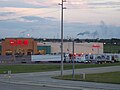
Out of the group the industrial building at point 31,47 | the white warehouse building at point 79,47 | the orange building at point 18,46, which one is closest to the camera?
the orange building at point 18,46

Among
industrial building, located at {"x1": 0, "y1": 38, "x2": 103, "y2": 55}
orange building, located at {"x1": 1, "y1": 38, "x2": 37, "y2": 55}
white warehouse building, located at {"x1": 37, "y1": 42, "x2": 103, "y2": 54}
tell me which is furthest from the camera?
white warehouse building, located at {"x1": 37, "y1": 42, "x2": 103, "y2": 54}

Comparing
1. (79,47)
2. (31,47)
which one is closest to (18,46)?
(31,47)

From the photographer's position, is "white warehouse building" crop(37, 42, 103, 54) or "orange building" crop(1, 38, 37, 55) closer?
"orange building" crop(1, 38, 37, 55)

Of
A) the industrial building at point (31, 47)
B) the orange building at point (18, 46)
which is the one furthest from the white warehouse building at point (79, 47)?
A: the orange building at point (18, 46)

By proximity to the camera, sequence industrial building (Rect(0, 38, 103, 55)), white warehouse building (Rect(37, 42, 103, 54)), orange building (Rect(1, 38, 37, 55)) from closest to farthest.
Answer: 1. orange building (Rect(1, 38, 37, 55))
2. industrial building (Rect(0, 38, 103, 55))
3. white warehouse building (Rect(37, 42, 103, 54))

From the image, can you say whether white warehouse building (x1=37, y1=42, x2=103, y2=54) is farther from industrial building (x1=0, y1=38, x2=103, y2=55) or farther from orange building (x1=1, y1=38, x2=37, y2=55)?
orange building (x1=1, y1=38, x2=37, y2=55)

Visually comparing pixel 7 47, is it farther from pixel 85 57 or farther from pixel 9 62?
pixel 85 57

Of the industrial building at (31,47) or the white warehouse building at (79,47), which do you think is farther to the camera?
the white warehouse building at (79,47)

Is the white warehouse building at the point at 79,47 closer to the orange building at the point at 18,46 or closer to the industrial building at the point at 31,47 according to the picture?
the industrial building at the point at 31,47

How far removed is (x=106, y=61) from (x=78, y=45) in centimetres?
3421

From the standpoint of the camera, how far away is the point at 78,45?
148000 mm

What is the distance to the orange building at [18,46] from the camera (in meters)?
134

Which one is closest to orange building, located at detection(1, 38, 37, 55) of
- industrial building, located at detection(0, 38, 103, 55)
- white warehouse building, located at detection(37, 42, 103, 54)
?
industrial building, located at detection(0, 38, 103, 55)

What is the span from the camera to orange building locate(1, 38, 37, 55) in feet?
440
